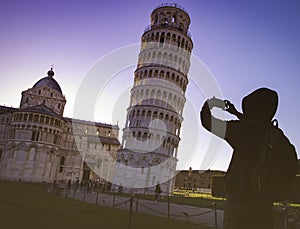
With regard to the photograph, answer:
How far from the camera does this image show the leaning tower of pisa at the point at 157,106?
143 ft

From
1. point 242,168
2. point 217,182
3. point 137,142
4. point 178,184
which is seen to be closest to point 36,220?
point 217,182

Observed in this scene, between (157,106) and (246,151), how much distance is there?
4267cm

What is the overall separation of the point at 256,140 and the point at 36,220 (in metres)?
9.79

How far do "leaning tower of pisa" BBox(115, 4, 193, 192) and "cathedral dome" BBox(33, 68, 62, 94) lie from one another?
25.0 metres

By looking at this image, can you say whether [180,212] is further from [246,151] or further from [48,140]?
[48,140]

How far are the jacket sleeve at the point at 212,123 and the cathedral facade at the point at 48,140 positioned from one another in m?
55.6

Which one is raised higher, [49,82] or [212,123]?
[49,82]

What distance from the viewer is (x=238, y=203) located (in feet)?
8.62

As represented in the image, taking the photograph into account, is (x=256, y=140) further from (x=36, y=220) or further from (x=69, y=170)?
(x=69, y=170)

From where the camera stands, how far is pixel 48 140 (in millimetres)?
55500

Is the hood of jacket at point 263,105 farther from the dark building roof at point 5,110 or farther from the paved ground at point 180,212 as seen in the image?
the dark building roof at point 5,110

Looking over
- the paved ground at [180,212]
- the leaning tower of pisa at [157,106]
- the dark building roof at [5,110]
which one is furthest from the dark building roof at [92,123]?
the paved ground at [180,212]

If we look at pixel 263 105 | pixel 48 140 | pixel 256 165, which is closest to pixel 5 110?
pixel 48 140

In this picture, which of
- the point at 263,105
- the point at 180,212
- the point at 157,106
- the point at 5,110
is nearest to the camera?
the point at 263,105
